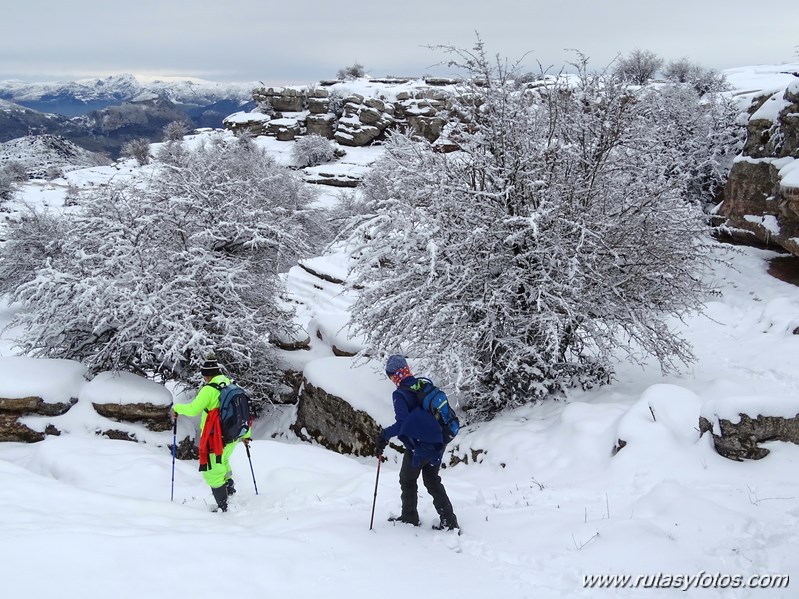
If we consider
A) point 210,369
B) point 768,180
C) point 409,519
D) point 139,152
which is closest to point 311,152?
point 139,152

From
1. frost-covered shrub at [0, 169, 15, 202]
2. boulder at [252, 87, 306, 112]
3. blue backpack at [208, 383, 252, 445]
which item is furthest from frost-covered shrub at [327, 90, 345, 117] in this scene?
blue backpack at [208, 383, 252, 445]

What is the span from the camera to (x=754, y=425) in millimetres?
5715

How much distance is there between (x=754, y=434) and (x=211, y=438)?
6.30 m

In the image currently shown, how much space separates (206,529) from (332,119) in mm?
66643

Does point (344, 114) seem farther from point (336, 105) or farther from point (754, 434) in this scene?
point (754, 434)

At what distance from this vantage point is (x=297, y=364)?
46.9 feet

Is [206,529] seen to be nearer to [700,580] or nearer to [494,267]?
[700,580]

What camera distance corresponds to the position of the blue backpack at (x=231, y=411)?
590cm

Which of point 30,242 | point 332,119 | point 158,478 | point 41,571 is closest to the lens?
point 41,571

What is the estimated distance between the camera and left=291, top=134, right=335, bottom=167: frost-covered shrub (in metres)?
57.2

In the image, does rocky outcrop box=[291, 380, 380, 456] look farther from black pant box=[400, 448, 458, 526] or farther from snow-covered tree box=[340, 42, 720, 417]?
black pant box=[400, 448, 458, 526]

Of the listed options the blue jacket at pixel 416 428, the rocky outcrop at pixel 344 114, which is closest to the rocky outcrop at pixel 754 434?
the blue jacket at pixel 416 428

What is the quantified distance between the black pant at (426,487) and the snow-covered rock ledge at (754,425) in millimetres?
3384

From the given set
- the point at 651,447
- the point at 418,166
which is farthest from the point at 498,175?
the point at 651,447
